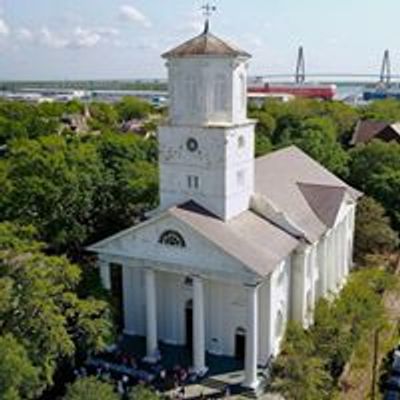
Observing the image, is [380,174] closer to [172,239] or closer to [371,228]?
[371,228]

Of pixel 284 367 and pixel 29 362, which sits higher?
pixel 29 362

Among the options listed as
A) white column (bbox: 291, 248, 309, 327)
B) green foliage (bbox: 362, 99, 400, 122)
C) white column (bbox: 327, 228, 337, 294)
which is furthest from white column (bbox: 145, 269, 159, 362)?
green foliage (bbox: 362, 99, 400, 122)

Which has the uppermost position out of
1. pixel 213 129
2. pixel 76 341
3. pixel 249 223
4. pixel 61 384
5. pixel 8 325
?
pixel 213 129

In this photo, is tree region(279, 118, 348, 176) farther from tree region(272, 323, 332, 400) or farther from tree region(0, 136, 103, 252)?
tree region(272, 323, 332, 400)

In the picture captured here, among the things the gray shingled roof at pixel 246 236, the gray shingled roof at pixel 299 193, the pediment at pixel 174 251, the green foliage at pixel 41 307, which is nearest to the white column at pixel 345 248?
the gray shingled roof at pixel 299 193

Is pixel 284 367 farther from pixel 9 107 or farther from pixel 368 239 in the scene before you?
pixel 9 107

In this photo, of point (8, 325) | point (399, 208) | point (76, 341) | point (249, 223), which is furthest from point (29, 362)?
point (399, 208)

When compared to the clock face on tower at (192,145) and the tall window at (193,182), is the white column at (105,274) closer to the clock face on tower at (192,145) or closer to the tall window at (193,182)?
the tall window at (193,182)

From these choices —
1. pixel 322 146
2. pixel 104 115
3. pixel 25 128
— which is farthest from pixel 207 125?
pixel 104 115
